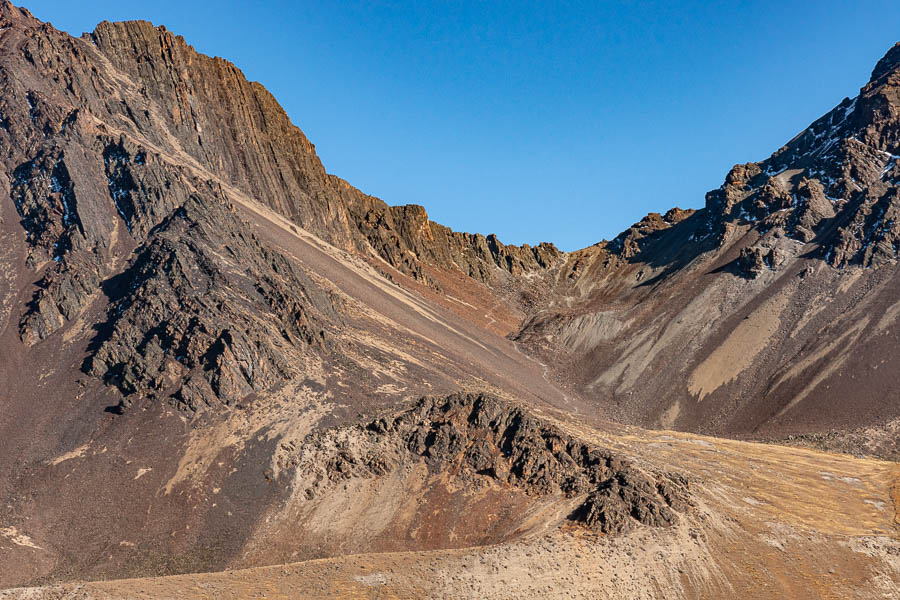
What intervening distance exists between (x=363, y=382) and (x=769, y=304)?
76.1 metres

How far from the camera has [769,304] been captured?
337 ft

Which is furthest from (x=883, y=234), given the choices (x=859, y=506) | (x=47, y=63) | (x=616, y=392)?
(x=47, y=63)

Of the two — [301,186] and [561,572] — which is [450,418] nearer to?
[561,572]

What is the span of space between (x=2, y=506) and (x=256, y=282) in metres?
32.7

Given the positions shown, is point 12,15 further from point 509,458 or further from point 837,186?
point 837,186

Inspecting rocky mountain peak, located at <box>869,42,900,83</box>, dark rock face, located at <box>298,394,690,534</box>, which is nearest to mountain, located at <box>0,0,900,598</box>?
dark rock face, located at <box>298,394,690,534</box>

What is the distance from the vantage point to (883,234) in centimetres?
10075

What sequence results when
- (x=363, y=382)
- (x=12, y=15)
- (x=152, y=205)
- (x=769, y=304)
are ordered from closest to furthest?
(x=363, y=382) < (x=152, y=205) < (x=12, y=15) < (x=769, y=304)

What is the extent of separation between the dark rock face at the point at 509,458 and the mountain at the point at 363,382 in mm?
260

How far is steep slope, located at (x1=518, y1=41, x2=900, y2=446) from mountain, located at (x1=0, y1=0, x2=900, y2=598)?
2.00ft

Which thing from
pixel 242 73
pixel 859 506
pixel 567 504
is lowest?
pixel 567 504

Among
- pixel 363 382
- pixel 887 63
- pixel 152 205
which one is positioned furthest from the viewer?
pixel 887 63

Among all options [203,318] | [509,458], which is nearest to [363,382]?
[203,318]

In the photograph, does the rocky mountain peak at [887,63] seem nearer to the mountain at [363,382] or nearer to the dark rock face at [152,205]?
the mountain at [363,382]
